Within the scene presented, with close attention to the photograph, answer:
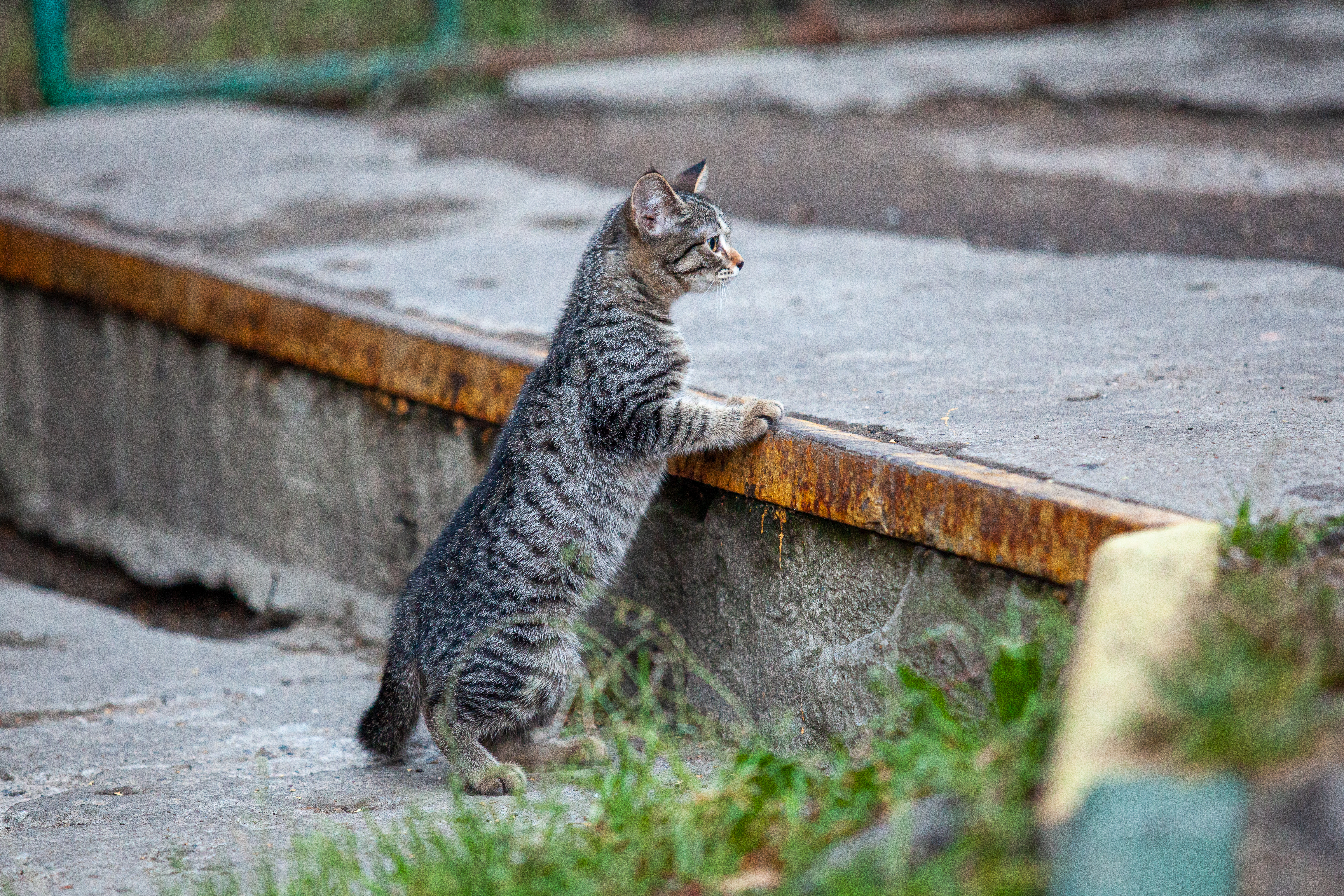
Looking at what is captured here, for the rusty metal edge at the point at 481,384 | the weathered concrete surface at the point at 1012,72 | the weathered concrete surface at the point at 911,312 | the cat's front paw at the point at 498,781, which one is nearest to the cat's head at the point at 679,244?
the weathered concrete surface at the point at 911,312

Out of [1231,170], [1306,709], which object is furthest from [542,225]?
[1306,709]

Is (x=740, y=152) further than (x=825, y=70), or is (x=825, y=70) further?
(x=825, y=70)

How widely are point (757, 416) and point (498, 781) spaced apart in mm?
1077

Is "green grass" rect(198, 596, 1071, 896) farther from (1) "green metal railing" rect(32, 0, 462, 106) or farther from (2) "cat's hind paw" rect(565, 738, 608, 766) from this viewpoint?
(1) "green metal railing" rect(32, 0, 462, 106)

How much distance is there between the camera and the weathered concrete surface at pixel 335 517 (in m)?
3.10

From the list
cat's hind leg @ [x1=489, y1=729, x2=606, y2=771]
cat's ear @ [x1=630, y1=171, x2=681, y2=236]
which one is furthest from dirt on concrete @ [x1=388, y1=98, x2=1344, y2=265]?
cat's hind leg @ [x1=489, y1=729, x2=606, y2=771]

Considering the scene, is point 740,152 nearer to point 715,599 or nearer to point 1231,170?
point 1231,170

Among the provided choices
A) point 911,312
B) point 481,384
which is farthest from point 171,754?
point 911,312

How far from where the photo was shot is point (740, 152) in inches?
280

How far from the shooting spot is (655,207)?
11.8 feet

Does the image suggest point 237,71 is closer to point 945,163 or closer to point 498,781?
point 945,163

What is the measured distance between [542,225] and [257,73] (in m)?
4.58

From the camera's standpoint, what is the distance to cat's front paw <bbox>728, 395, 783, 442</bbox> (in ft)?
10.6

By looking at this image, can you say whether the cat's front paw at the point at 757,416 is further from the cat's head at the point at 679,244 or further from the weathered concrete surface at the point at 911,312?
the cat's head at the point at 679,244
